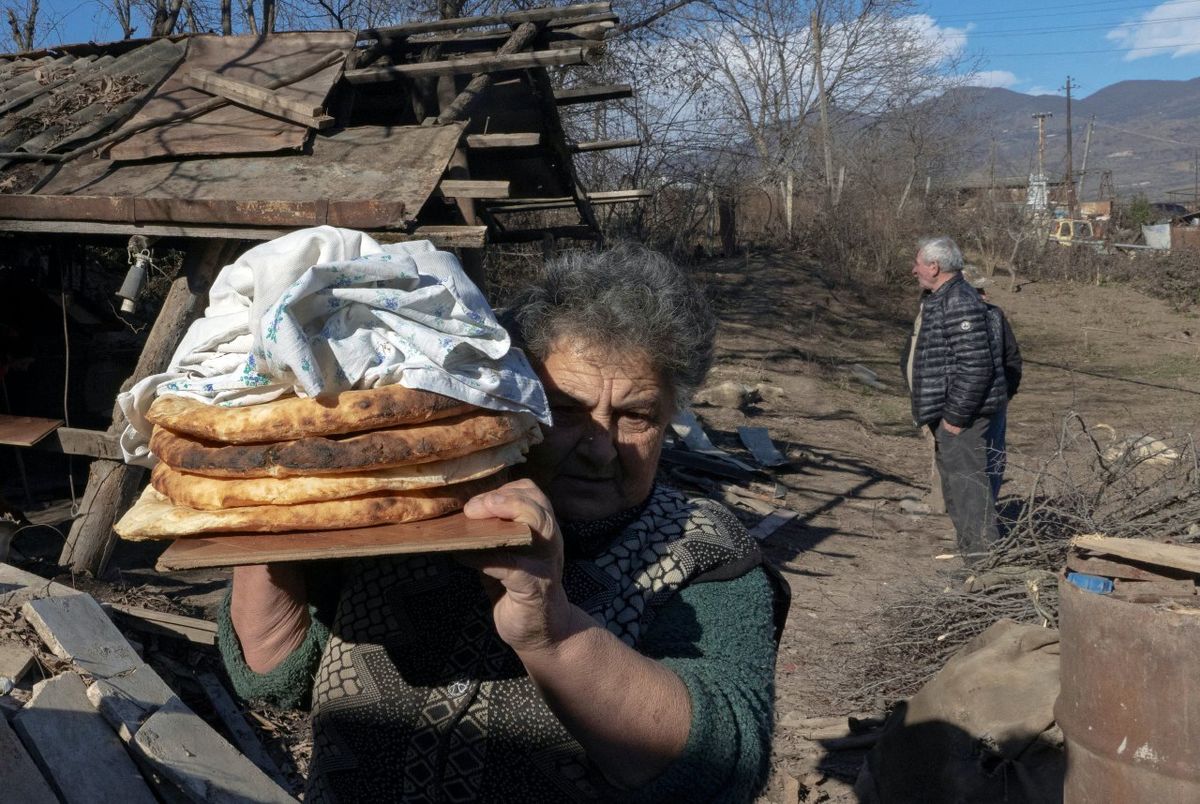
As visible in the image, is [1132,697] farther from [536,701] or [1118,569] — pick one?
[536,701]

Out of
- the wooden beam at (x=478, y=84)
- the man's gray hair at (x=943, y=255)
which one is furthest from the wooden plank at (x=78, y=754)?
the man's gray hair at (x=943, y=255)

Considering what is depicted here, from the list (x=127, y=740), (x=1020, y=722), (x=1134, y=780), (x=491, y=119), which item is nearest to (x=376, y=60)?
(x=491, y=119)

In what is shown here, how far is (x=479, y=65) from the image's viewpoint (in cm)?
645

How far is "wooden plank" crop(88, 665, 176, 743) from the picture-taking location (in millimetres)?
3281

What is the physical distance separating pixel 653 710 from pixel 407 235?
3.77 meters

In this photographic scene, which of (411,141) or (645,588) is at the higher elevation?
(411,141)

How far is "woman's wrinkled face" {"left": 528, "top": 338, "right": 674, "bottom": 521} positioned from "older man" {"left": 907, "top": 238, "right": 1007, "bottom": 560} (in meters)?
5.57

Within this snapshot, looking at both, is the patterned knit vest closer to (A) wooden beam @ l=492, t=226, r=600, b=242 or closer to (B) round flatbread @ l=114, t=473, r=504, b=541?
(B) round flatbread @ l=114, t=473, r=504, b=541

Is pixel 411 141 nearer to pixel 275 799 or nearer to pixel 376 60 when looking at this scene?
pixel 376 60

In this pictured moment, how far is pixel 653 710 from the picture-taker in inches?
60.6

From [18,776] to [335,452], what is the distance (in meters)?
1.74

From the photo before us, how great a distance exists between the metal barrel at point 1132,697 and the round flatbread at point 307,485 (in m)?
2.61

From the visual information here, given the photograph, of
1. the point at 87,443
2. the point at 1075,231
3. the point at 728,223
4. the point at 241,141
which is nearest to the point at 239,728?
the point at 87,443

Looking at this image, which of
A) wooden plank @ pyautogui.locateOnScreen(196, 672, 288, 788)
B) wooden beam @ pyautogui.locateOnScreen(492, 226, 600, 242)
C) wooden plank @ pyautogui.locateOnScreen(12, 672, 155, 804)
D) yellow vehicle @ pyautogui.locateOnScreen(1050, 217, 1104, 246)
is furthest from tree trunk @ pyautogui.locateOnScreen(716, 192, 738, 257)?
wooden plank @ pyautogui.locateOnScreen(12, 672, 155, 804)
